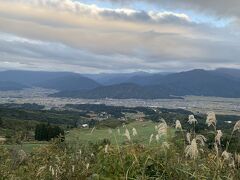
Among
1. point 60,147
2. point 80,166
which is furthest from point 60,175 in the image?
A: point 60,147

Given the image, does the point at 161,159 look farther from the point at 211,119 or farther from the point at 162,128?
the point at 211,119

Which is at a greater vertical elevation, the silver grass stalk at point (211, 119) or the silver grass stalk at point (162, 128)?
the silver grass stalk at point (211, 119)

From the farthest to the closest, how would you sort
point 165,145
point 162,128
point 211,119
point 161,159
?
point 161,159
point 165,145
point 162,128
point 211,119

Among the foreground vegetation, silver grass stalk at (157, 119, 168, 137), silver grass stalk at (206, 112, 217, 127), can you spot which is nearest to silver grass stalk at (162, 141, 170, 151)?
the foreground vegetation

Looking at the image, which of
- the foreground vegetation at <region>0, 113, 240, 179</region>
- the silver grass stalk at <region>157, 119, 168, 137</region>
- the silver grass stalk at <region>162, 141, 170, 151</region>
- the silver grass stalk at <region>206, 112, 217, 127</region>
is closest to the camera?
the silver grass stalk at <region>206, 112, 217, 127</region>

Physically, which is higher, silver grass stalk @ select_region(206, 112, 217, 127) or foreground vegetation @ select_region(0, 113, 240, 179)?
silver grass stalk @ select_region(206, 112, 217, 127)

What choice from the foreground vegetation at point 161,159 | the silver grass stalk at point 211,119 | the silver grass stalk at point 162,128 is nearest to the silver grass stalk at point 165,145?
the foreground vegetation at point 161,159

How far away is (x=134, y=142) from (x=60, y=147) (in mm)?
2803

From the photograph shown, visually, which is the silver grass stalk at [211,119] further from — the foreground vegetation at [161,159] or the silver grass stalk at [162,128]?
the silver grass stalk at [162,128]

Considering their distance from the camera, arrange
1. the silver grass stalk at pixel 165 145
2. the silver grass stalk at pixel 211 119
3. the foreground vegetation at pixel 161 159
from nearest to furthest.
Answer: the silver grass stalk at pixel 211 119 → the foreground vegetation at pixel 161 159 → the silver grass stalk at pixel 165 145

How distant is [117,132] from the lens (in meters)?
7.19

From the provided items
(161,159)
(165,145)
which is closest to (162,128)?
(165,145)

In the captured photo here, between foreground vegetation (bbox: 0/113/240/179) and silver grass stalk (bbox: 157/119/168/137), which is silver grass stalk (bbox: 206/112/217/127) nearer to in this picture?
foreground vegetation (bbox: 0/113/240/179)

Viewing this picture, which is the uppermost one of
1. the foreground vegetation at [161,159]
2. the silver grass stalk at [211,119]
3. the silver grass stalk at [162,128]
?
the silver grass stalk at [211,119]
